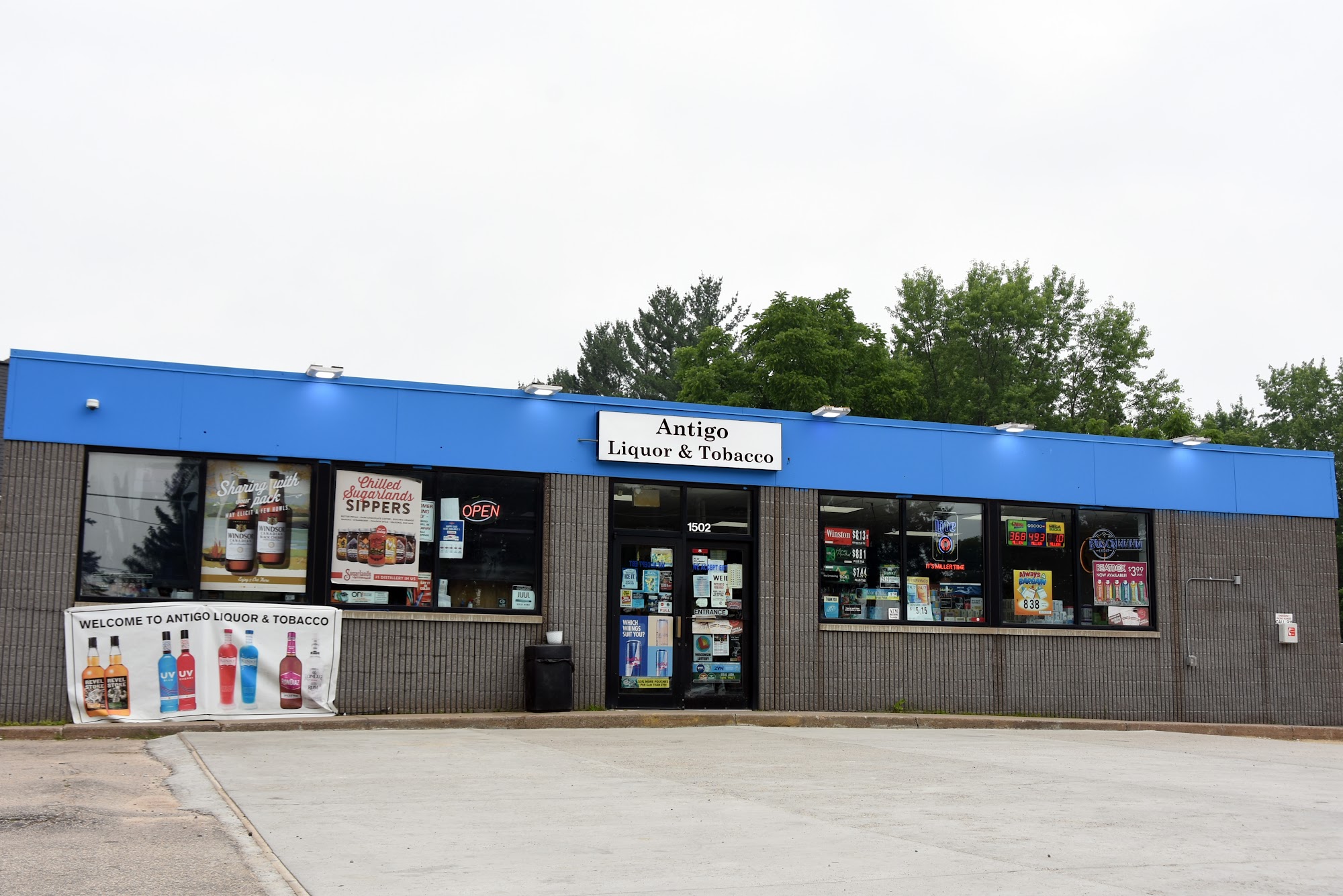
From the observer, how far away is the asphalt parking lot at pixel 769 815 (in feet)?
19.8

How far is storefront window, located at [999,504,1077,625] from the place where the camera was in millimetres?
17641

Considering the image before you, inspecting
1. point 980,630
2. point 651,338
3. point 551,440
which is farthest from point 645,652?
point 651,338

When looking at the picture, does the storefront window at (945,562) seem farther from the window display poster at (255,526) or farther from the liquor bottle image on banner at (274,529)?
the liquor bottle image on banner at (274,529)

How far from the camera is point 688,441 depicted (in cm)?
1620

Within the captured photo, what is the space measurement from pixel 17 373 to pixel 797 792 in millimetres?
9830

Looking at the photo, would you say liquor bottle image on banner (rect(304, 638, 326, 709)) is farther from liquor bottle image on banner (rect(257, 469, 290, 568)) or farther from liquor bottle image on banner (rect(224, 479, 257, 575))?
liquor bottle image on banner (rect(224, 479, 257, 575))

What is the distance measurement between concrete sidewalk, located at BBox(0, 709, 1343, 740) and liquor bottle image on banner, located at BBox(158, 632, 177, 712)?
1.01 ft

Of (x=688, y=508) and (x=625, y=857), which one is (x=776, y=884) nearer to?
(x=625, y=857)

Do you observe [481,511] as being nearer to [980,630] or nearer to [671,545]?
[671,545]

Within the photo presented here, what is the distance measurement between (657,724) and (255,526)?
5.25 metres

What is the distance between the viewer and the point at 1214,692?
59.8ft

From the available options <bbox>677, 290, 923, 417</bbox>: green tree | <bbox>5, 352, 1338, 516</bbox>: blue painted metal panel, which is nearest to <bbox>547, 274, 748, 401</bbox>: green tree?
<bbox>677, 290, 923, 417</bbox>: green tree

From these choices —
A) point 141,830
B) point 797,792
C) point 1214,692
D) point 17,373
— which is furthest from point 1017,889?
point 1214,692

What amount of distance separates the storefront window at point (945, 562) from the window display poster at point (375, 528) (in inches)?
263
